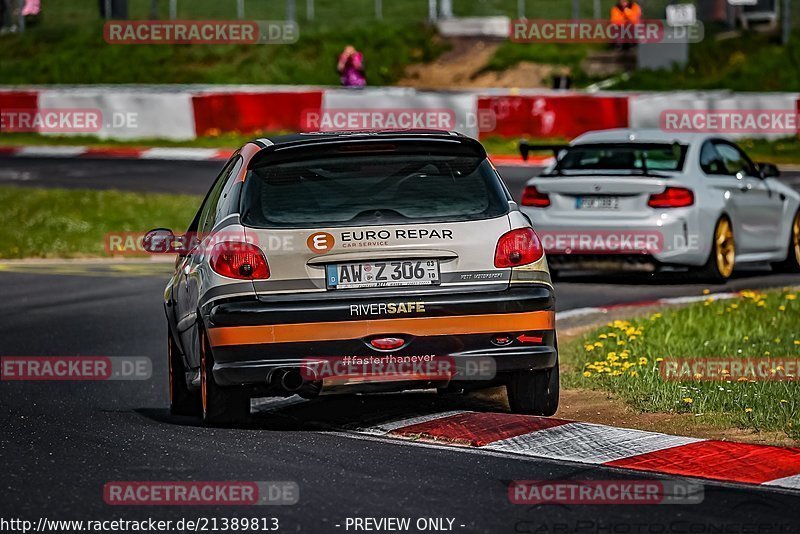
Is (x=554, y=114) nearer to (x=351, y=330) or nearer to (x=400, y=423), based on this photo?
(x=400, y=423)

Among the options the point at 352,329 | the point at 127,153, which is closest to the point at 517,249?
the point at 352,329

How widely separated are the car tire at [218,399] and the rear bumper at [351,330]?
0.24 metres

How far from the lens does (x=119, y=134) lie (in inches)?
1439

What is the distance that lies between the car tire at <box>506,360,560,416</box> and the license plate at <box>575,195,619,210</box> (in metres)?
7.16

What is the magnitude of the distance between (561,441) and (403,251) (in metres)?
1.22

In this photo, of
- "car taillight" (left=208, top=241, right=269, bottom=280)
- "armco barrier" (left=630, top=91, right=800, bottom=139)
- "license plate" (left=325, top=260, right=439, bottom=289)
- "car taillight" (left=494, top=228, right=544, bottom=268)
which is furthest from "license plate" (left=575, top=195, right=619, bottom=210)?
"armco barrier" (left=630, top=91, right=800, bottom=139)

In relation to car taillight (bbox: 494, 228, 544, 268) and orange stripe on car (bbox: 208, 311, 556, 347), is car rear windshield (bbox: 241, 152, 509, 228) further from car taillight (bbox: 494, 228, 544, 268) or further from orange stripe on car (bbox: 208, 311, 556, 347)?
orange stripe on car (bbox: 208, 311, 556, 347)

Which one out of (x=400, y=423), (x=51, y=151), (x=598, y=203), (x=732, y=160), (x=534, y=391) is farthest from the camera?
(x=51, y=151)

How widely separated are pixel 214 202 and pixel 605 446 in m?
2.77

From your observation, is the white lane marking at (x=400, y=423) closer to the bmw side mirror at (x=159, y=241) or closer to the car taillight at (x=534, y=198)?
the bmw side mirror at (x=159, y=241)

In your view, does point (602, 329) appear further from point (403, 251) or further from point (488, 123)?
point (488, 123)

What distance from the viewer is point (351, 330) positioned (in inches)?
341

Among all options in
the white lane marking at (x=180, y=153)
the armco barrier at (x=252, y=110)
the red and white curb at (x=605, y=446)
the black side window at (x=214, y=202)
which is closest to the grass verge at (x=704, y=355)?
the red and white curb at (x=605, y=446)

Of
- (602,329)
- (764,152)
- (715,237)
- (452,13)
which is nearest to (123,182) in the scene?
(764,152)
